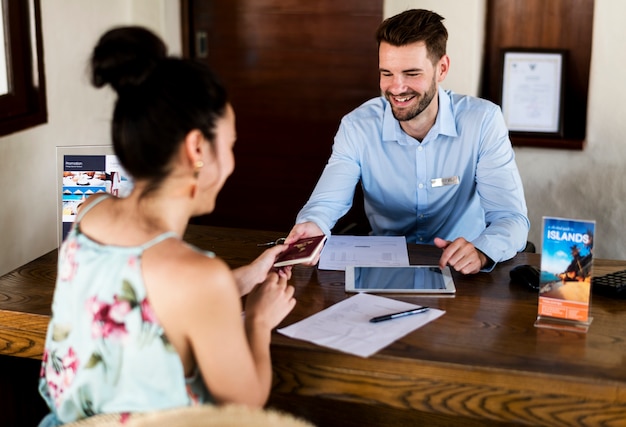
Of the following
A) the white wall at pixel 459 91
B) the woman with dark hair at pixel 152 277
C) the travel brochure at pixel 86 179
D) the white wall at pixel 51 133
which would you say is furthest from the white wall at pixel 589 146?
the woman with dark hair at pixel 152 277

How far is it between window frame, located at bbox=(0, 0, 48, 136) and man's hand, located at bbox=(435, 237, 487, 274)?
1699mm

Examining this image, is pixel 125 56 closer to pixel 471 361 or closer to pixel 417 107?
pixel 471 361

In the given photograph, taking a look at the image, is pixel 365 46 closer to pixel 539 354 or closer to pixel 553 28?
pixel 553 28

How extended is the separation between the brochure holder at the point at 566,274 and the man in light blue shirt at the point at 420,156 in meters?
0.62

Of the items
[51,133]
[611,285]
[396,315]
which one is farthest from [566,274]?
[51,133]

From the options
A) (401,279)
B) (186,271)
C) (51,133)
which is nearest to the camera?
(186,271)

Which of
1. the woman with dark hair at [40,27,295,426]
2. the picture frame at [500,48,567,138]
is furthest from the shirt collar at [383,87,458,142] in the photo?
the woman with dark hair at [40,27,295,426]

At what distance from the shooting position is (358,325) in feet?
5.89

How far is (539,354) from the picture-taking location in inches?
65.3

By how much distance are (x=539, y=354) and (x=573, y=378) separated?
110 mm

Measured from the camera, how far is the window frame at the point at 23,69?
301 cm

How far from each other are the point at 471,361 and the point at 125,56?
34.1 inches

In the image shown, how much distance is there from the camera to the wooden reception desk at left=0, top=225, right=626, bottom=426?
1.58m

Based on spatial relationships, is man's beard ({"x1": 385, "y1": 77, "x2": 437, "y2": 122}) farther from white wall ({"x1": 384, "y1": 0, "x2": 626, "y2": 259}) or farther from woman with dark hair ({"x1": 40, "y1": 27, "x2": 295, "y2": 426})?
woman with dark hair ({"x1": 40, "y1": 27, "x2": 295, "y2": 426})
